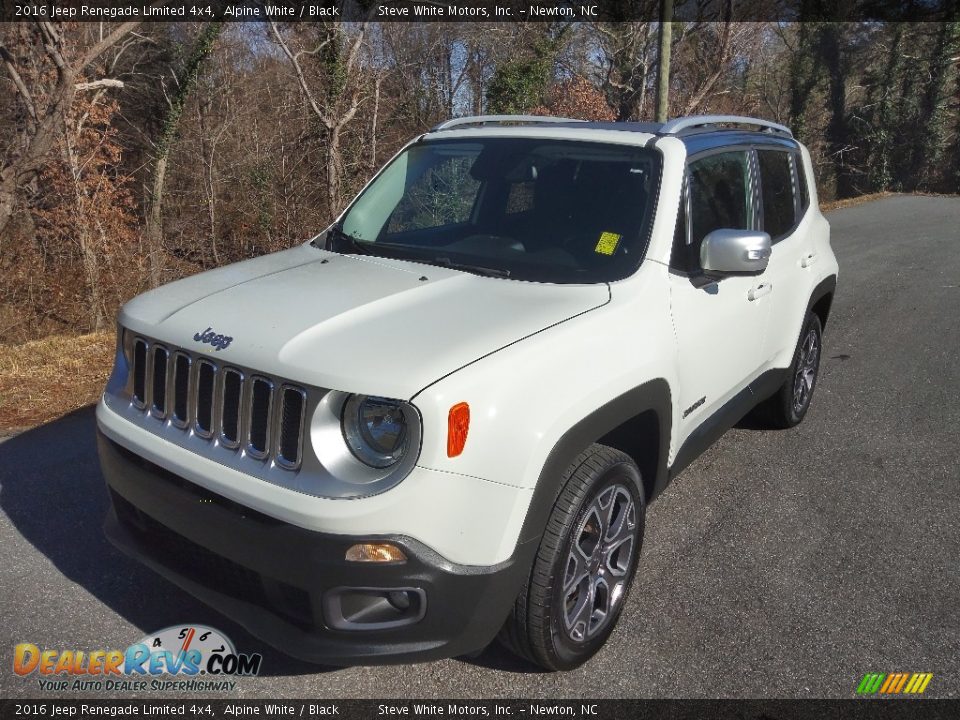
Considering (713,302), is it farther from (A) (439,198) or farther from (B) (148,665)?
(B) (148,665)

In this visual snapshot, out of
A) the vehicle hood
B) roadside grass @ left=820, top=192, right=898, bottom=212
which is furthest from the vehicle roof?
roadside grass @ left=820, top=192, right=898, bottom=212

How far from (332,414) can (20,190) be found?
11432mm

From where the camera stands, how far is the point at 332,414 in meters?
2.52

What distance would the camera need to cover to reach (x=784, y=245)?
4688mm

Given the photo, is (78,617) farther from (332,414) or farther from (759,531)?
(759,531)

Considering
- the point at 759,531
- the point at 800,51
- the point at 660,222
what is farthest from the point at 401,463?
the point at 800,51

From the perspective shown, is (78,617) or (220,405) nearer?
(220,405)

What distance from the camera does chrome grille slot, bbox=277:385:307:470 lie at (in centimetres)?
253

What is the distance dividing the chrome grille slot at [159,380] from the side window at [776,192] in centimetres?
312

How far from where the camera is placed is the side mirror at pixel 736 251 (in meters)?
3.35

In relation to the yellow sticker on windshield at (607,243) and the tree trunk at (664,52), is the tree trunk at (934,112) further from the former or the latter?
the yellow sticker on windshield at (607,243)

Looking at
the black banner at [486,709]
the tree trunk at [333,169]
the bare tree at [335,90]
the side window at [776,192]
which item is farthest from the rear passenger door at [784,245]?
the bare tree at [335,90]

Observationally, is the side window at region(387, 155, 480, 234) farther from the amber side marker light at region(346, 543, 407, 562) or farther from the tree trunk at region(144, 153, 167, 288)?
the tree trunk at region(144, 153, 167, 288)

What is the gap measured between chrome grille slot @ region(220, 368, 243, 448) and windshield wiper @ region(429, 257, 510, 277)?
3.69 ft
